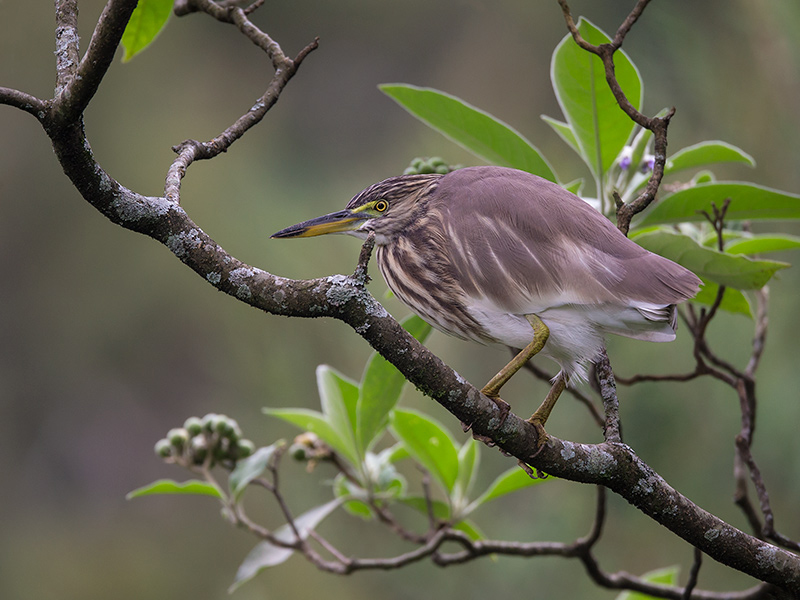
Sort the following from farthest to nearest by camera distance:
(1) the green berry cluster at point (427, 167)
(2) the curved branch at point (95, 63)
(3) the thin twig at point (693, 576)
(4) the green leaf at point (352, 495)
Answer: (4) the green leaf at point (352, 495) → (1) the green berry cluster at point (427, 167) → (3) the thin twig at point (693, 576) → (2) the curved branch at point (95, 63)

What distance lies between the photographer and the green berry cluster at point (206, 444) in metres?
2.02

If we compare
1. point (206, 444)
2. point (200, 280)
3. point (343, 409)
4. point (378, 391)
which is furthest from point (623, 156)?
point (200, 280)

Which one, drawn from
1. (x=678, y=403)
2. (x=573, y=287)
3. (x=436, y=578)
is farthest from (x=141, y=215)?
(x=436, y=578)

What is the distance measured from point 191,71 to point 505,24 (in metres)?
2.48

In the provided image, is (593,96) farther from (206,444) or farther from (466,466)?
(206,444)

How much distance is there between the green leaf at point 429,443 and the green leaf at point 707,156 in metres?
0.78

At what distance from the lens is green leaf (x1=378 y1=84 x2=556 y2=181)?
181 cm

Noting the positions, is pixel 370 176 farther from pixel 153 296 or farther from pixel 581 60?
pixel 581 60

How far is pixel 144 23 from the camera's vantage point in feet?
6.00

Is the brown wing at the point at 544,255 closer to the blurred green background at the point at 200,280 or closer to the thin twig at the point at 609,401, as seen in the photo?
the thin twig at the point at 609,401

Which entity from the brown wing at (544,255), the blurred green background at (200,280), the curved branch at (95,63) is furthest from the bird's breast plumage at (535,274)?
the blurred green background at (200,280)

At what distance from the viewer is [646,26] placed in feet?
12.6

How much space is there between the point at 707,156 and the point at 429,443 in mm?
902

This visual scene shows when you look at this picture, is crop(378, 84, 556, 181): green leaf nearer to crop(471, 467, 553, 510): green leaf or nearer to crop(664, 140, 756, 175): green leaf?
crop(664, 140, 756, 175): green leaf
